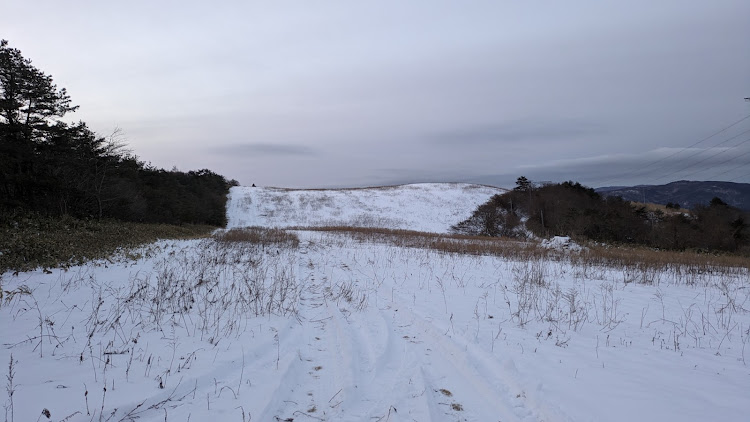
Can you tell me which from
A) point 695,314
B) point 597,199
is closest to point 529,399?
point 695,314

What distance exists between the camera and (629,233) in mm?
29938

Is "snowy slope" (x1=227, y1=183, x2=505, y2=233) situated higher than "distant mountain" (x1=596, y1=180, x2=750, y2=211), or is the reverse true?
"distant mountain" (x1=596, y1=180, x2=750, y2=211)

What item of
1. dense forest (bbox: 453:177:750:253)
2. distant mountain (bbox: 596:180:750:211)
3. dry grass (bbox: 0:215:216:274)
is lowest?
dry grass (bbox: 0:215:216:274)

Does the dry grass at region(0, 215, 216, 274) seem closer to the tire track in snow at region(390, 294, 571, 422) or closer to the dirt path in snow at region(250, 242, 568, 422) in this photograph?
the dirt path in snow at region(250, 242, 568, 422)

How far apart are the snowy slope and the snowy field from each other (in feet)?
120

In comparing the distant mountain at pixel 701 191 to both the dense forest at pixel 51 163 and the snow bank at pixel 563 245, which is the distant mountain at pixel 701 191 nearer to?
the snow bank at pixel 563 245

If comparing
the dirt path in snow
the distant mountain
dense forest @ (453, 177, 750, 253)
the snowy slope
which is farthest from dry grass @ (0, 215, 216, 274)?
the distant mountain

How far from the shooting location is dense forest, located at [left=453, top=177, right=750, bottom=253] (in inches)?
1134

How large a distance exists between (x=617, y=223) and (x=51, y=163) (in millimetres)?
40308

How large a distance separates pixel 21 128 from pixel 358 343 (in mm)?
22254

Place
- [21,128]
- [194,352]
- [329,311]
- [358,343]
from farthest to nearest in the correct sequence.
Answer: [21,128] → [329,311] → [358,343] → [194,352]

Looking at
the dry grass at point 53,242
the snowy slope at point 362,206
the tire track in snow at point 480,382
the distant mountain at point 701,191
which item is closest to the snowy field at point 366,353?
the tire track in snow at point 480,382

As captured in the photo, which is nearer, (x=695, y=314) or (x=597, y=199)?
(x=695, y=314)

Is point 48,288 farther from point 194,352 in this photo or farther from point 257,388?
point 257,388
